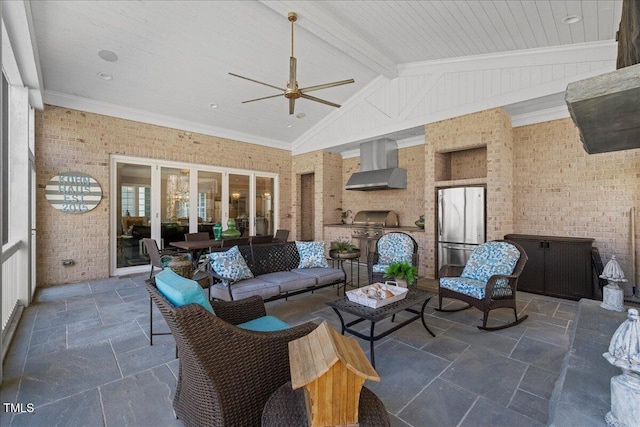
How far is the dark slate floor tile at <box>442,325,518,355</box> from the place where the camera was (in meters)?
2.71

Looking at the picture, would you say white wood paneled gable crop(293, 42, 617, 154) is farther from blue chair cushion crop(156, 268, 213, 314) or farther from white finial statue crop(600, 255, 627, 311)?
blue chair cushion crop(156, 268, 213, 314)

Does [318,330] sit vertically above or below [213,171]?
below

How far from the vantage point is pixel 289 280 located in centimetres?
351

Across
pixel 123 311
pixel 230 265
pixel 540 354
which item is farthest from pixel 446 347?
pixel 123 311

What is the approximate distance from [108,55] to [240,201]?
4059 mm

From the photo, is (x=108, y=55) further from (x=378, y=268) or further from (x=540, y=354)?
(x=540, y=354)

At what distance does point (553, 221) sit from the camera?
4.87m

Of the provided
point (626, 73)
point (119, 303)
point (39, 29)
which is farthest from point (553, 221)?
point (39, 29)

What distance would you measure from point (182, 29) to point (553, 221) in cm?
656

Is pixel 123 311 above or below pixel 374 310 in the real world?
below

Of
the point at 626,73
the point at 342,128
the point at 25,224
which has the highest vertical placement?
the point at 342,128

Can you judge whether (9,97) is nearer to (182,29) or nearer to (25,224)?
(25,224)

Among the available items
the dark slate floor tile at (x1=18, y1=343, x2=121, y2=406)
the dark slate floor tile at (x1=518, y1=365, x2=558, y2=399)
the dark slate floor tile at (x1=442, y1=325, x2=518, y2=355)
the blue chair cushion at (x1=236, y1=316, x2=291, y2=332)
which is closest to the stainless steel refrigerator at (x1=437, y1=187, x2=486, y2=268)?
the dark slate floor tile at (x1=442, y1=325, x2=518, y2=355)

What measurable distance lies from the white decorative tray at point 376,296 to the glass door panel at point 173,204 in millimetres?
5041
